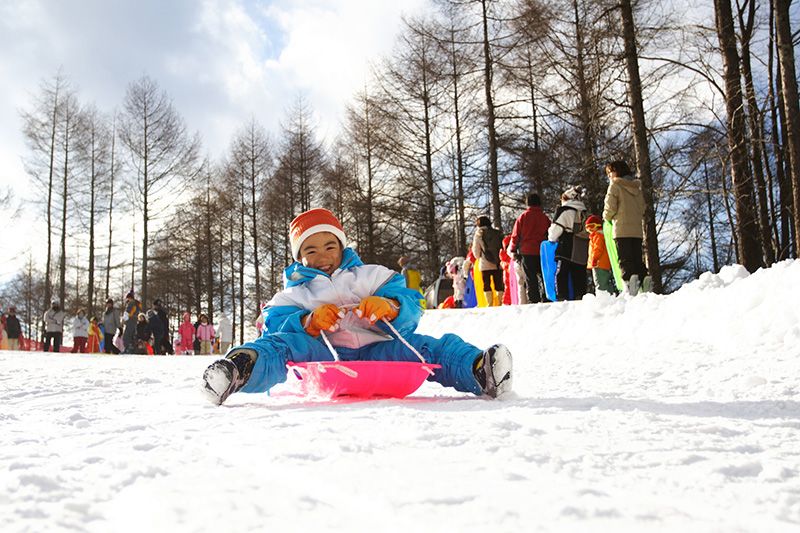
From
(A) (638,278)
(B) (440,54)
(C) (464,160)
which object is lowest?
(A) (638,278)

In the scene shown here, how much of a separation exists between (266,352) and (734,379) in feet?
7.37

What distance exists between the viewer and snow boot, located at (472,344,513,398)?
265 cm

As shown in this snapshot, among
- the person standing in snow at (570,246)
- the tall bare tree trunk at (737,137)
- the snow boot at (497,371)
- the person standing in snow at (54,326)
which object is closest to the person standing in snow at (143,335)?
the person standing in snow at (54,326)

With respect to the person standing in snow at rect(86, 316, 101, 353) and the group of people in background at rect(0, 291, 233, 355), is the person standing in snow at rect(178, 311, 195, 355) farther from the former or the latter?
the person standing in snow at rect(86, 316, 101, 353)

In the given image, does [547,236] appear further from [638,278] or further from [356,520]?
[356,520]

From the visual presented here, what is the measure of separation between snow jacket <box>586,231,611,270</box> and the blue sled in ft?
1.43

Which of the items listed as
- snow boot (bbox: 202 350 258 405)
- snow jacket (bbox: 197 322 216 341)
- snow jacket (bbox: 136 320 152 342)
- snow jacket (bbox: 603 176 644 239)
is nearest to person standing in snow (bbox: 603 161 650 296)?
snow jacket (bbox: 603 176 644 239)

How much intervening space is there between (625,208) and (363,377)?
504 cm

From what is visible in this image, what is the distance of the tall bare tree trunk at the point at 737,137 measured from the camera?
368 inches

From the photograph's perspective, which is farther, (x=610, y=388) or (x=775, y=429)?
(x=610, y=388)

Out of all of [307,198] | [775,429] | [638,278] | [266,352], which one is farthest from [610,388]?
[307,198]

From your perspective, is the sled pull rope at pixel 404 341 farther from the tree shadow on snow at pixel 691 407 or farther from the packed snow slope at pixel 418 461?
the tree shadow on snow at pixel 691 407

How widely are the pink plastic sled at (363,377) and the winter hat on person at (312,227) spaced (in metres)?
0.95

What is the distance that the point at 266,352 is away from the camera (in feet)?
9.21
